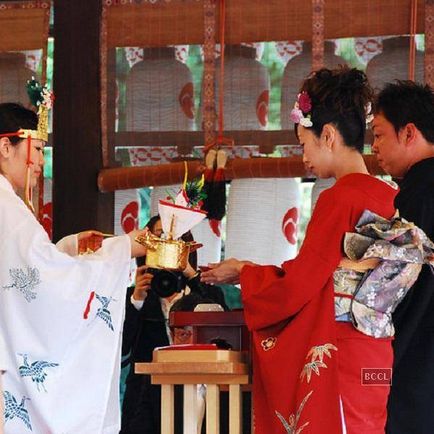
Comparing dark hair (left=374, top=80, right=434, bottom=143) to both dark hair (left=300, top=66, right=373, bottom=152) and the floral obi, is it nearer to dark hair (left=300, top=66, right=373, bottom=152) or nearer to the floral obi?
dark hair (left=300, top=66, right=373, bottom=152)

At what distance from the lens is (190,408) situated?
4.48 meters

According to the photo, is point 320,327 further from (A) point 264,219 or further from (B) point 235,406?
(A) point 264,219

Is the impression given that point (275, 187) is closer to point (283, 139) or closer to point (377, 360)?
point (283, 139)

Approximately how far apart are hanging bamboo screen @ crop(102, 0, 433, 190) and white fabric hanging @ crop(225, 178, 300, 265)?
229mm

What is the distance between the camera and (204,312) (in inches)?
179

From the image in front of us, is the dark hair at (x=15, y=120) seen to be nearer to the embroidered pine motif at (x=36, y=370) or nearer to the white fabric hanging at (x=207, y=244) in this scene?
the embroidered pine motif at (x=36, y=370)

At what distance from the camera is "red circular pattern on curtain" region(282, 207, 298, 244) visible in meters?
6.50

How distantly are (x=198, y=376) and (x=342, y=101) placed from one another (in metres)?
1.16

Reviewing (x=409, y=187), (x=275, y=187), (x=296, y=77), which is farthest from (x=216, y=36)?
(x=409, y=187)

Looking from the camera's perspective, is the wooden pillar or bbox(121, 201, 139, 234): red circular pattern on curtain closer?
the wooden pillar

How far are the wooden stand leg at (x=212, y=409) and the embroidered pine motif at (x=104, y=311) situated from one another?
2.46ft

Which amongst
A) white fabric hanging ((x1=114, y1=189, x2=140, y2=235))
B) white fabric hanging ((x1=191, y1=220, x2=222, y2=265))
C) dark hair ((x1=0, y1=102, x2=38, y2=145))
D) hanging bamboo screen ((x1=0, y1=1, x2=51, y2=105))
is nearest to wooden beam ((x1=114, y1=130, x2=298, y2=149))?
white fabric hanging ((x1=114, y1=189, x2=140, y2=235))

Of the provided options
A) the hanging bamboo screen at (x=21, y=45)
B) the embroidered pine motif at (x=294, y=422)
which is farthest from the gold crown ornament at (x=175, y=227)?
the hanging bamboo screen at (x=21, y=45)

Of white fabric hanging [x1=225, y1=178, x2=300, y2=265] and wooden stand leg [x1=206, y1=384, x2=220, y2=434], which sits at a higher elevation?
white fabric hanging [x1=225, y1=178, x2=300, y2=265]
